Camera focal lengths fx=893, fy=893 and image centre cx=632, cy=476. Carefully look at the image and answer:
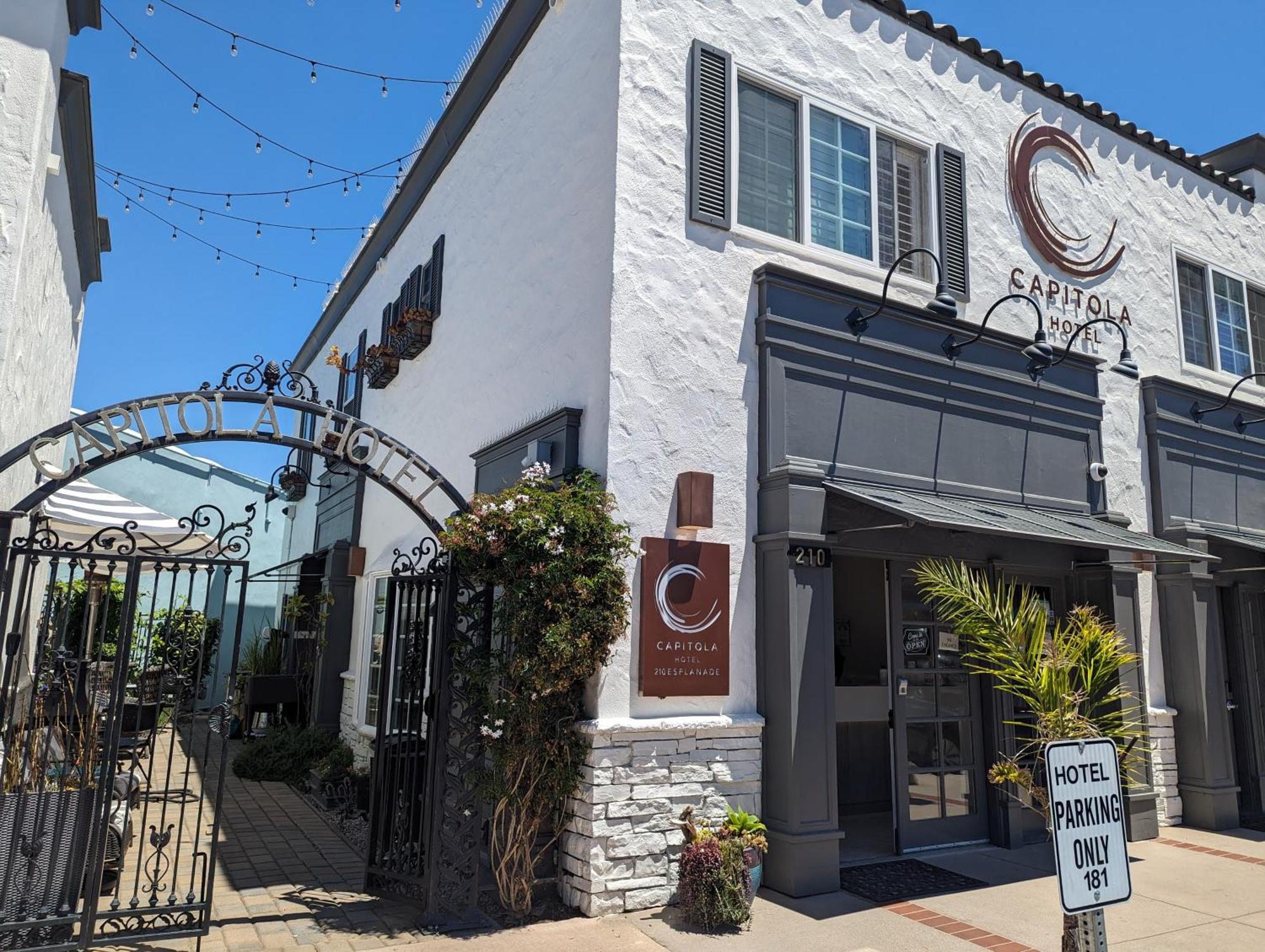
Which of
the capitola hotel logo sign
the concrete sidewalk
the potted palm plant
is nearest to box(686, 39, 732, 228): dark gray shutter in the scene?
the potted palm plant

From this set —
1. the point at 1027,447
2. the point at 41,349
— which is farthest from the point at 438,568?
the point at 1027,447

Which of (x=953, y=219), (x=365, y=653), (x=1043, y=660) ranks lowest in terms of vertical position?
(x=365, y=653)

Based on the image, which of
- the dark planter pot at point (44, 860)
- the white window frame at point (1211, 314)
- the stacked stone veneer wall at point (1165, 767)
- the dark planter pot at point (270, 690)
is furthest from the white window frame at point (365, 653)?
the white window frame at point (1211, 314)

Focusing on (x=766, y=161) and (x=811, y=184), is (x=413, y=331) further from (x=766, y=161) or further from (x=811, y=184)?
(x=811, y=184)

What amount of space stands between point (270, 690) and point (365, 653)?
2.16 meters

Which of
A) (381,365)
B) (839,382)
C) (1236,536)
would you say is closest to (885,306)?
(839,382)

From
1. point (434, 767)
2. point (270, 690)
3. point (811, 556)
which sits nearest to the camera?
point (434, 767)

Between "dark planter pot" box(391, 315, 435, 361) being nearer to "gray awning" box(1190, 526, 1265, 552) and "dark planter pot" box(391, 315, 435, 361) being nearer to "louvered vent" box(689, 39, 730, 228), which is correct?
"louvered vent" box(689, 39, 730, 228)

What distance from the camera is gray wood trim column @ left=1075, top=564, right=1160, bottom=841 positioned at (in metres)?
8.22

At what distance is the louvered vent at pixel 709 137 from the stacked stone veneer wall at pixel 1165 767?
6.53 m

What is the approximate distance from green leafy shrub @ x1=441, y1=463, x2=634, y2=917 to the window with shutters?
8.25 m

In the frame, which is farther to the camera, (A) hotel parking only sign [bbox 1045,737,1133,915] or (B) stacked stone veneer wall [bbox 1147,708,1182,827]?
(B) stacked stone veneer wall [bbox 1147,708,1182,827]

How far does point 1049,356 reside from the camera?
777 centimetres

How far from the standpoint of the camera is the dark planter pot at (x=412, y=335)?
35.2 ft
